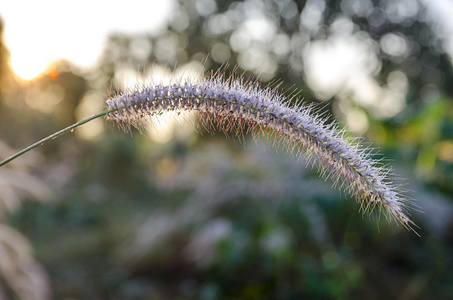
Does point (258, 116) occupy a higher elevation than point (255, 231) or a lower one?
lower

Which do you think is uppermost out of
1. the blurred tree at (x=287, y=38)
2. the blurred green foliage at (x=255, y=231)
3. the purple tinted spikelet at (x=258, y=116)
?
the blurred tree at (x=287, y=38)

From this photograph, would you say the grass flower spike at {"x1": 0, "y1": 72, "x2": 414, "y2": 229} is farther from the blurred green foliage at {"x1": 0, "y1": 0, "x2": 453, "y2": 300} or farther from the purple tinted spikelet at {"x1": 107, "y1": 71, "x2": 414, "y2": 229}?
the blurred green foliage at {"x1": 0, "y1": 0, "x2": 453, "y2": 300}

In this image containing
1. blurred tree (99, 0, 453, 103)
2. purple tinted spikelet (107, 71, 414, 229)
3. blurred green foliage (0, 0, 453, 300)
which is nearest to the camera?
purple tinted spikelet (107, 71, 414, 229)

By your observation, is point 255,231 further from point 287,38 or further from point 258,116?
point 287,38

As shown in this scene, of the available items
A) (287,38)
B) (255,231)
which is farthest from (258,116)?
(287,38)

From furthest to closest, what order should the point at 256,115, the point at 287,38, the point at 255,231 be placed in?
the point at 287,38, the point at 255,231, the point at 256,115

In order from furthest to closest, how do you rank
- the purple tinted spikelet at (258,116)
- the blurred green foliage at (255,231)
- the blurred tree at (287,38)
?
the blurred tree at (287,38), the blurred green foliage at (255,231), the purple tinted spikelet at (258,116)

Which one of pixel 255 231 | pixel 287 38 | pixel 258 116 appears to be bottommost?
pixel 258 116

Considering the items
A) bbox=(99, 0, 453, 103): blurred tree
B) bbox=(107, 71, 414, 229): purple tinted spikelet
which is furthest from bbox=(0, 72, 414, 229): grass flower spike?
bbox=(99, 0, 453, 103): blurred tree

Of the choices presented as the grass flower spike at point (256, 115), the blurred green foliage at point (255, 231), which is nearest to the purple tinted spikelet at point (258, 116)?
the grass flower spike at point (256, 115)

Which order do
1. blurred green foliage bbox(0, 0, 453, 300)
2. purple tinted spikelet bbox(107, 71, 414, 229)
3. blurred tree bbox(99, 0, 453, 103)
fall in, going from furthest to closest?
1. blurred tree bbox(99, 0, 453, 103)
2. blurred green foliage bbox(0, 0, 453, 300)
3. purple tinted spikelet bbox(107, 71, 414, 229)

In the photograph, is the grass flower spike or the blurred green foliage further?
the blurred green foliage

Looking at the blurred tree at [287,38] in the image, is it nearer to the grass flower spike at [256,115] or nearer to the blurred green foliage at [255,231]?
the blurred green foliage at [255,231]
